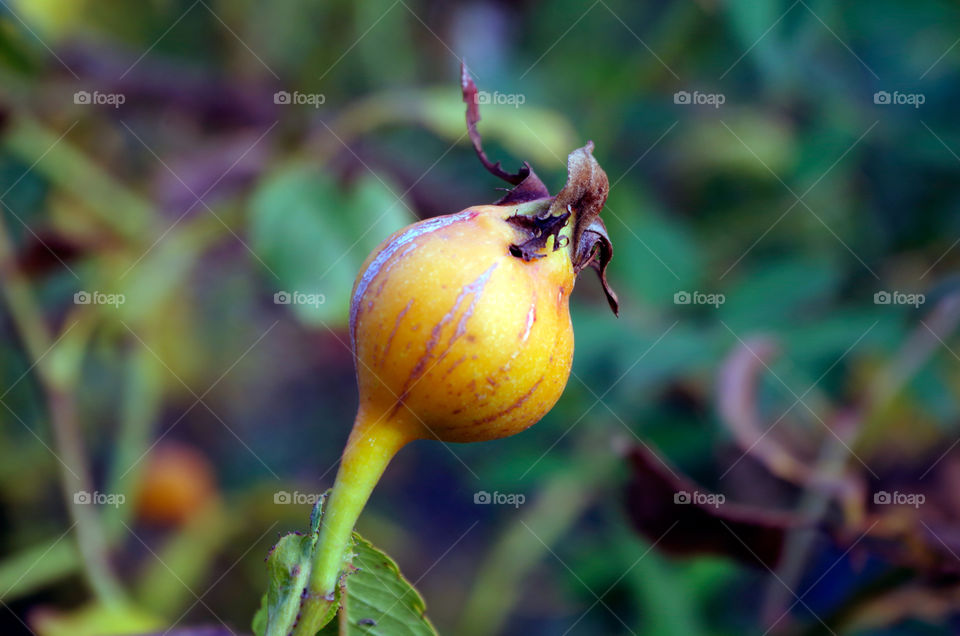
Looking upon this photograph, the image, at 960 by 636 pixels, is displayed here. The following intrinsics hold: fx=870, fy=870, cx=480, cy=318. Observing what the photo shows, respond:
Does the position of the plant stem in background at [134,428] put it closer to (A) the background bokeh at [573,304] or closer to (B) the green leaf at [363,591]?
(A) the background bokeh at [573,304]

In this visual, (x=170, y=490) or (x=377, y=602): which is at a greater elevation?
(x=377, y=602)

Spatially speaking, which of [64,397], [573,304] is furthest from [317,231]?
[573,304]

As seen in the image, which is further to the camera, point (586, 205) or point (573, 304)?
point (573, 304)

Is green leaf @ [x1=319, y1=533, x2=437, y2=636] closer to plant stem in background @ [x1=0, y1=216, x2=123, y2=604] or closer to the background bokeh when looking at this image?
the background bokeh

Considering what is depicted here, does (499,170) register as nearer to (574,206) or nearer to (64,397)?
(574,206)

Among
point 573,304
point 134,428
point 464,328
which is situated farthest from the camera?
point 573,304

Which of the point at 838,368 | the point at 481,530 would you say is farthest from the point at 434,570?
the point at 838,368

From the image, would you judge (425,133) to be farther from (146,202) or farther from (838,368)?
(838,368)

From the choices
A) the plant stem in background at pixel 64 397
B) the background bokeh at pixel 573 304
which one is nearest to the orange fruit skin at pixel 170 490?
the background bokeh at pixel 573 304
